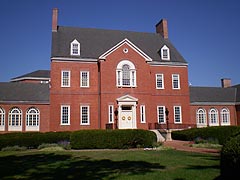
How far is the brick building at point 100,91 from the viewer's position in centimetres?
3105

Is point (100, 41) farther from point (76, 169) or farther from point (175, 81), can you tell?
point (76, 169)

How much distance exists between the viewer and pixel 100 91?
31.2 meters

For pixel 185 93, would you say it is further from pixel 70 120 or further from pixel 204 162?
pixel 204 162

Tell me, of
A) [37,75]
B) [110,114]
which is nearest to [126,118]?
[110,114]

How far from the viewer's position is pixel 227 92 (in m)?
43.4

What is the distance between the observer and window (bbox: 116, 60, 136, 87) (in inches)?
1252

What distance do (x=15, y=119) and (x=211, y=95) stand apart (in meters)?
27.9

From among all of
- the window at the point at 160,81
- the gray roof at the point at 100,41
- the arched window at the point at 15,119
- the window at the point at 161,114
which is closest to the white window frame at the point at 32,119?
the arched window at the point at 15,119

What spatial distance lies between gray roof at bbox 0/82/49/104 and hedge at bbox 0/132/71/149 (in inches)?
481

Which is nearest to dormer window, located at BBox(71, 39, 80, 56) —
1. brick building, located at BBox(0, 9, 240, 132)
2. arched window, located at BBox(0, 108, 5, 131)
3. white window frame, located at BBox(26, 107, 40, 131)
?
brick building, located at BBox(0, 9, 240, 132)

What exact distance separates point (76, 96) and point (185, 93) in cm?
1386

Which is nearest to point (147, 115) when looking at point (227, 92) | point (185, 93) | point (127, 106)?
point (127, 106)

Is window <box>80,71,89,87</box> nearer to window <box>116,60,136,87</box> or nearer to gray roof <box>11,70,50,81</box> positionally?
window <box>116,60,136,87</box>

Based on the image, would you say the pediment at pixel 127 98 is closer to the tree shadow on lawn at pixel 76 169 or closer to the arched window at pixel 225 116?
the arched window at pixel 225 116
